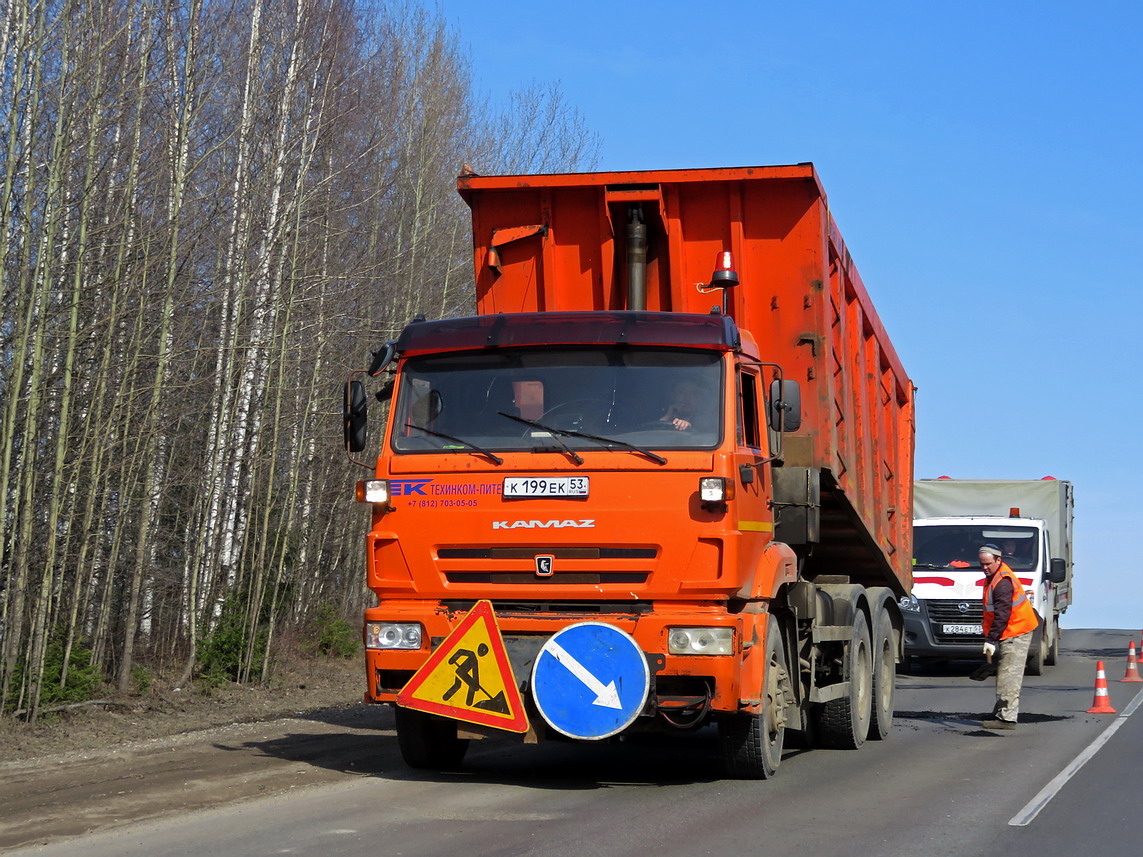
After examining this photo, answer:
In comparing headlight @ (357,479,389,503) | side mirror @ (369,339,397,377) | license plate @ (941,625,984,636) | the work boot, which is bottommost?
the work boot

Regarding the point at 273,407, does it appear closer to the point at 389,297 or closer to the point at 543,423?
the point at 389,297

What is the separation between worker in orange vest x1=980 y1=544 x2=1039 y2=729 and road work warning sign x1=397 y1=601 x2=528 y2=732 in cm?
667

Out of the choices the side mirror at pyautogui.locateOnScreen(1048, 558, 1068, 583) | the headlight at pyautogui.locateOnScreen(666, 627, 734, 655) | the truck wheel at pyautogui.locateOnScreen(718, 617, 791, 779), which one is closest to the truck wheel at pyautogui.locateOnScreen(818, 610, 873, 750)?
the truck wheel at pyautogui.locateOnScreen(718, 617, 791, 779)

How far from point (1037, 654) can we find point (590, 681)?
1559 centimetres

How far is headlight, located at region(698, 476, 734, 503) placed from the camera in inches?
329

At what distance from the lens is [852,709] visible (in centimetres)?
1172

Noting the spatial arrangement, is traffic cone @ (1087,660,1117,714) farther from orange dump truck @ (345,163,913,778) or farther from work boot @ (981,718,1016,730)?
orange dump truck @ (345,163,913,778)

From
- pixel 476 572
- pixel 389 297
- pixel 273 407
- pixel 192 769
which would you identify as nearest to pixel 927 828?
pixel 476 572

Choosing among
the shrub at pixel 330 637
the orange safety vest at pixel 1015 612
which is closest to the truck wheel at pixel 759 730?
the orange safety vest at pixel 1015 612

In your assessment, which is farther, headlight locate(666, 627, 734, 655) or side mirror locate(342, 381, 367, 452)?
side mirror locate(342, 381, 367, 452)

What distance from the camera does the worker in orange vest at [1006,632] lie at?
13.5 metres

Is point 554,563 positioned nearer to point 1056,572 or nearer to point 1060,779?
A: point 1060,779

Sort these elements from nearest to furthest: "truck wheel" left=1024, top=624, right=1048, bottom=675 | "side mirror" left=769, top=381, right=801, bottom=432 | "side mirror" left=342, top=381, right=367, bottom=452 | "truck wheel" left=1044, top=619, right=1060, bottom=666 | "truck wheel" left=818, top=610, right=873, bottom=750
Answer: "side mirror" left=769, top=381, right=801, bottom=432 → "side mirror" left=342, top=381, right=367, bottom=452 → "truck wheel" left=818, top=610, right=873, bottom=750 → "truck wheel" left=1024, top=624, right=1048, bottom=675 → "truck wheel" left=1044, top=619, right=1060, bottom=666

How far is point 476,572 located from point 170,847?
2632 millimetres
